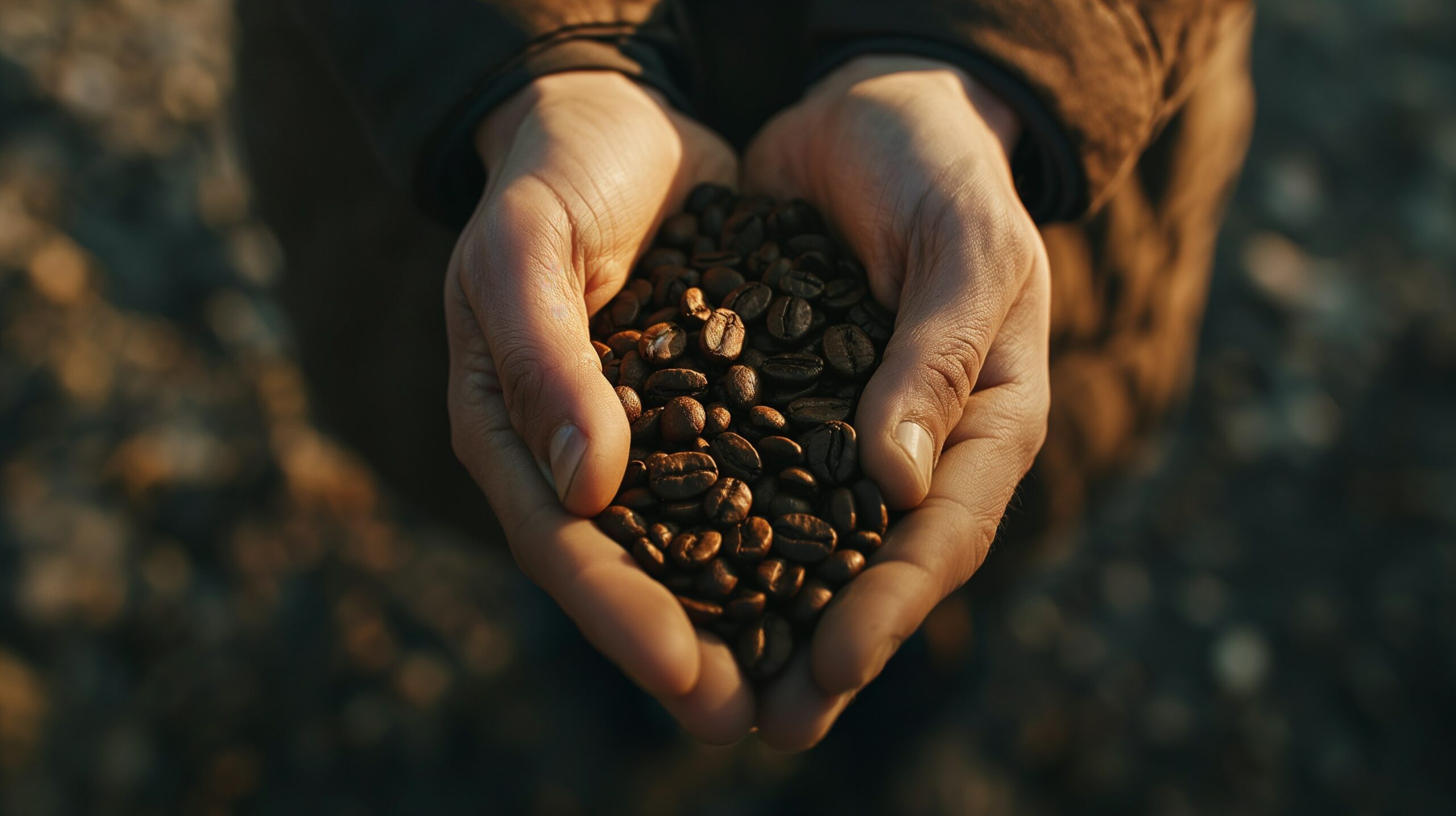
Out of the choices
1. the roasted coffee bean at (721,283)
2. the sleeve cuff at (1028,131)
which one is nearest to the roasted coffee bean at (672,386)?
the roasted coffee bean at (721,283)

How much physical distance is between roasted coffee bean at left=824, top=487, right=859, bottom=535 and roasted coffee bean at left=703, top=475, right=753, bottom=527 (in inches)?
5.5

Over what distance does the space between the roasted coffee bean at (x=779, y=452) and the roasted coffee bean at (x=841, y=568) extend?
8.1 inches

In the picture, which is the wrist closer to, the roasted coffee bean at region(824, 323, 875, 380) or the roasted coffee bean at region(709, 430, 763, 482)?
the roasted coffee bean at region(824, 323, 875, 380)

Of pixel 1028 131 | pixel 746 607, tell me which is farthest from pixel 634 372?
pixel 1028 131

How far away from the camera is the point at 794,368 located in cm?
179

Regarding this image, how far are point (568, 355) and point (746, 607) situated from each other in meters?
0.49

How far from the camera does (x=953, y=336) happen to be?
163cm

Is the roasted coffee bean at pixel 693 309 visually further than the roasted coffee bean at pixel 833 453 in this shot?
Yes

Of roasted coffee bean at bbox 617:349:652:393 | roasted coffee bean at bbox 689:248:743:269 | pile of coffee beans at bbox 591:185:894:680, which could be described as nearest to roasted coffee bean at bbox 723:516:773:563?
pile of coffee beans at bbox 591:185:894:680

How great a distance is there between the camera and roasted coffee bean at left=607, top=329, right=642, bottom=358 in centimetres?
180

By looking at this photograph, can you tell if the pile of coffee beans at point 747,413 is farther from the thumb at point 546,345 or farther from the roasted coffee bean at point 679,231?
the thumb at point 546,345

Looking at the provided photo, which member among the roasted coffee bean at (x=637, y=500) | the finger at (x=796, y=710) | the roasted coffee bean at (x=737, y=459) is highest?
the roasted coffee bean at (x=737, y=459)

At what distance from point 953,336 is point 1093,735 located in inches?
74.0

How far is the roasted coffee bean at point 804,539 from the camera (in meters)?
1.56
